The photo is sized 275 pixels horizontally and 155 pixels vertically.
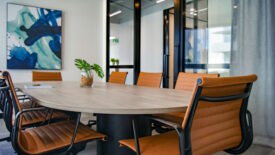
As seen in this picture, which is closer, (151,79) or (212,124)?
(212,124)

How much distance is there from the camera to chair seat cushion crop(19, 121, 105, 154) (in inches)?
49.6

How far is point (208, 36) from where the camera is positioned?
10.6 ft

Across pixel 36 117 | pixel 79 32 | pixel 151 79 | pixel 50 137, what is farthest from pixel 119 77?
pixel 79 32

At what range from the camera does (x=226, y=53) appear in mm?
2994

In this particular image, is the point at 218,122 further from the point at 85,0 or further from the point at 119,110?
the point at 85,0

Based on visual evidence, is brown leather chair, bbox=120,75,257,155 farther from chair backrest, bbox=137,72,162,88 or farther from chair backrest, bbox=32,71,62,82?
chair backrest, bbox=32,71,62,82

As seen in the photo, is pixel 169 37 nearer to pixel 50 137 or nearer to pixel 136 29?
pixel 136 29

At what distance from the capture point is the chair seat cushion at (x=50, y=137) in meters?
1.26

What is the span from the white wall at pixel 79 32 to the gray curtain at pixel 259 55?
11.0ft

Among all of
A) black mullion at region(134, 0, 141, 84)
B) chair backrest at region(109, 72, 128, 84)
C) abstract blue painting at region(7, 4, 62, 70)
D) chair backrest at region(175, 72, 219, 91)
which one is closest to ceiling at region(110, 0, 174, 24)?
black mullion at region(134, 0, 141, 84)

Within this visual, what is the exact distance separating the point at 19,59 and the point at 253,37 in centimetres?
419

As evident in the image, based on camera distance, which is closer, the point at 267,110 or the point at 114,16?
the point at 267,110

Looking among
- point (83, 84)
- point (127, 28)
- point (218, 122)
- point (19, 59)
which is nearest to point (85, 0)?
point (127, 28)

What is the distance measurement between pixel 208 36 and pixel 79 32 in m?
3.08
